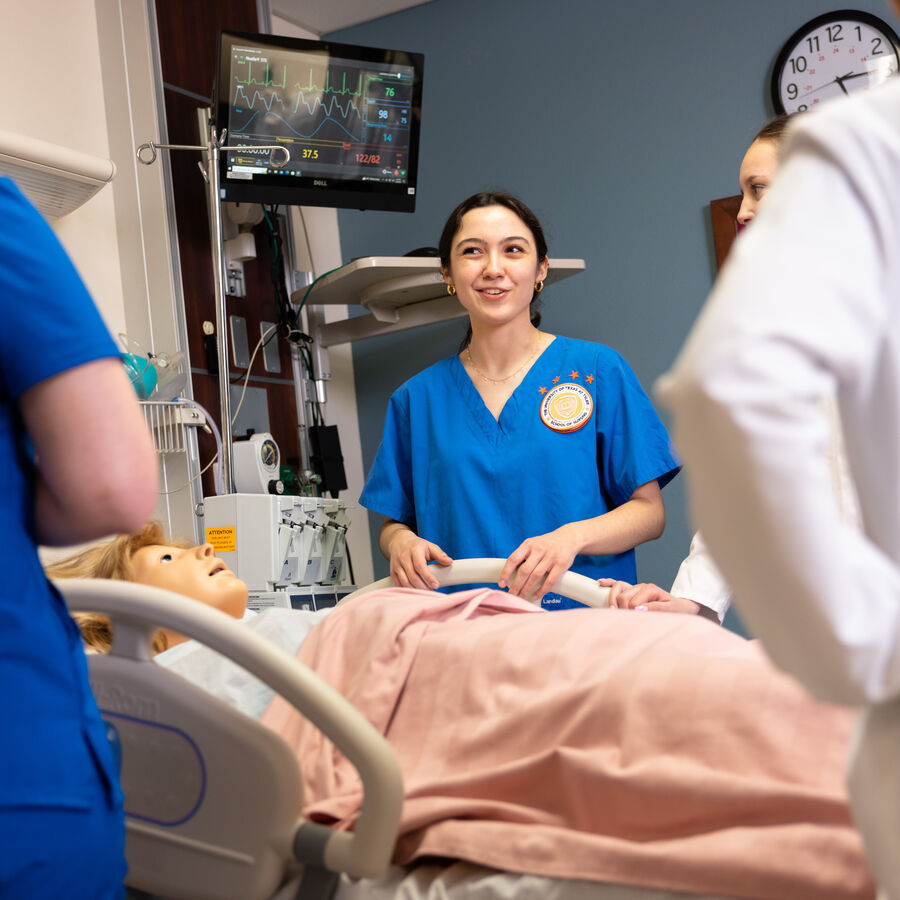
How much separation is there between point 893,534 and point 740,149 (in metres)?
3.18

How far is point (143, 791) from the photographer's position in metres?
1.33

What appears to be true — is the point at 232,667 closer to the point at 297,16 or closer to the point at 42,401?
the point at 42,401

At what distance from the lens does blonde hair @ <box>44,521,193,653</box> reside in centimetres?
179

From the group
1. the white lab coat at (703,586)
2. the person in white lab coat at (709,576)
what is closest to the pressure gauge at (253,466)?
the person in white lab coat at (709,576)

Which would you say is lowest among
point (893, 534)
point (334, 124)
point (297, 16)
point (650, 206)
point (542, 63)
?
point (893, 534)

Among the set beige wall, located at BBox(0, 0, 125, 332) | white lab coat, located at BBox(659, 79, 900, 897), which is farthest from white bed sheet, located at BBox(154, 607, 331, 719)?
beige wall, located at BBox(0, 0, 125, 332)

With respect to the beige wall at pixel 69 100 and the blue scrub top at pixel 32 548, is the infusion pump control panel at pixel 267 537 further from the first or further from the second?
the blue scrub top at pixel 32 548

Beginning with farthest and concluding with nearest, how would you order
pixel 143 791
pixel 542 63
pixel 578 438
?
pixel 542 63 → pixel 578 438 → pixel 143 791

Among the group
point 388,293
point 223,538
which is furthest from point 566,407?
point 388,293

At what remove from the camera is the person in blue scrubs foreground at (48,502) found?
0.77 m

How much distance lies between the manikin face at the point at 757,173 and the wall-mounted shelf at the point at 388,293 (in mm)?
1492

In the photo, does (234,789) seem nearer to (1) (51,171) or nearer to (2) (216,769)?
(2) (216,769)

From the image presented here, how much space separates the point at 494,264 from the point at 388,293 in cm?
105

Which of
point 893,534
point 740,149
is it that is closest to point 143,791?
point 893,534
